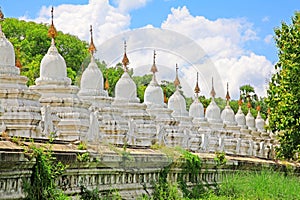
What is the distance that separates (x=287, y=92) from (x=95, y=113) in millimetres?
7239

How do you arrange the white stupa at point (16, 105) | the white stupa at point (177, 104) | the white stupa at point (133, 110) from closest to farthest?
1. the white stupa at point (16, 105)
2. the white stupa at point (133, 110)
3. the white stupa at point (177, 104)

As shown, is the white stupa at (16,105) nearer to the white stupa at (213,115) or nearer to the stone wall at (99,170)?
the stone wall at (99,170)

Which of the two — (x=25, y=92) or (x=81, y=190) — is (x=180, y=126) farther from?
(x=81, y=190)

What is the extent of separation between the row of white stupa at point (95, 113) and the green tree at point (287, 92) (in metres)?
3.23

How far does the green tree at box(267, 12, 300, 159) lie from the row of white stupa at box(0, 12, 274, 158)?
10.6ft

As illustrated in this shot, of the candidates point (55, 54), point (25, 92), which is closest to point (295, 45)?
point (55, 54)

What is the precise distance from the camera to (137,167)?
9930mm

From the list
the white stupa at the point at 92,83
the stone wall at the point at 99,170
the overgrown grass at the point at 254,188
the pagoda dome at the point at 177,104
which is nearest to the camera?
the stone wall at the point at 99,170

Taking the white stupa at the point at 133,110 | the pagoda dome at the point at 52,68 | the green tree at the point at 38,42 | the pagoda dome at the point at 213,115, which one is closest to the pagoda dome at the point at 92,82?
the white stupa at the point at 133,110

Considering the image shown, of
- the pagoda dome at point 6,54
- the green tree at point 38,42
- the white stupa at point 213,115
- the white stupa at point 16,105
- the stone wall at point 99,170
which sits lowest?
the stone wall at point 99,170

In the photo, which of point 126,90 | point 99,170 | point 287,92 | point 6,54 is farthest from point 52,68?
point 99,170

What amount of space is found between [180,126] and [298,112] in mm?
7045

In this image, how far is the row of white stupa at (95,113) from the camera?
17.2m

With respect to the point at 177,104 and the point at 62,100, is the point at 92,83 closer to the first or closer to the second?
the point at 62,100
